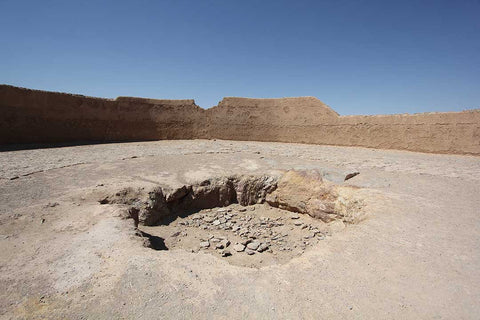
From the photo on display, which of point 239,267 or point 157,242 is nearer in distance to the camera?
point 239,267

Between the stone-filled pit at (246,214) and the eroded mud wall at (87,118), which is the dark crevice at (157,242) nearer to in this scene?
the stone-filled pit at (246,214)

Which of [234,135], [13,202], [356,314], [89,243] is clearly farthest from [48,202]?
[234,135]

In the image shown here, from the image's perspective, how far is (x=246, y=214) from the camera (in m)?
5.73

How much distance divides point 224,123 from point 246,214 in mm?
8288

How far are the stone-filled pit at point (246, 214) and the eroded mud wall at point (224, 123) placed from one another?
6196mm

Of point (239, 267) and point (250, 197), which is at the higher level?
point (239, 267)

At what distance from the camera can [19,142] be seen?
874 cm

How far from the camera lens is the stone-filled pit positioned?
4188mm

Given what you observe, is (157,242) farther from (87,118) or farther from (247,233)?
(87,118)

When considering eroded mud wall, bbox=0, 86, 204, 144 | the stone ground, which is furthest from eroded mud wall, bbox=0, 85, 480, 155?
the stone ground

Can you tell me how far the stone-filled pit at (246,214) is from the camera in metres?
4.19

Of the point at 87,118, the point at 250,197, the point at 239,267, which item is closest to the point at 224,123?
the point at 87,118

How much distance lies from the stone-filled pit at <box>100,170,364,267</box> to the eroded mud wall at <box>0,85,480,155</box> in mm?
6196

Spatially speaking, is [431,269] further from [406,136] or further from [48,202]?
[406,136]
